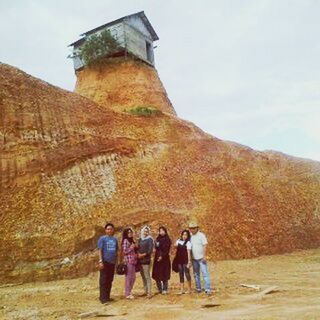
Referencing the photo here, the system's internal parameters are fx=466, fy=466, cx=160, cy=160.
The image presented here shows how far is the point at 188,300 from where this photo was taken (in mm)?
10242

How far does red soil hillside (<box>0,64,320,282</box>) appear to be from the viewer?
16.3m

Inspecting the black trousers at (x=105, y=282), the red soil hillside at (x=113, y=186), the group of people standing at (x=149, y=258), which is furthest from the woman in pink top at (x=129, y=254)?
the red soil hillside at (x=113, y=186)

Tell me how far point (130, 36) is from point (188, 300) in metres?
25.8

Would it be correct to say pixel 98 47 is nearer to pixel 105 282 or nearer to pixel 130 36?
pixel 130 36

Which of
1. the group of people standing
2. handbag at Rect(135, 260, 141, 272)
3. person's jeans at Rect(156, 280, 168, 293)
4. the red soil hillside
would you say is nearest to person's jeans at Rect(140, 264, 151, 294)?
the group of people standing

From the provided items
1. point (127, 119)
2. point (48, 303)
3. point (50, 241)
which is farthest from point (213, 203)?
point (48, 303)

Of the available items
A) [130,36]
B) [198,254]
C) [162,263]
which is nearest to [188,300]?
[198,254]

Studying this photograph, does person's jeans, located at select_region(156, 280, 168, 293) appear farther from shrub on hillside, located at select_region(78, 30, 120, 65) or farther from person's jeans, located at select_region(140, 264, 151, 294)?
shrub on hillside, located at select_region(78, 30, 120, 65)

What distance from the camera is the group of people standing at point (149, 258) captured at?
1098 centimetres

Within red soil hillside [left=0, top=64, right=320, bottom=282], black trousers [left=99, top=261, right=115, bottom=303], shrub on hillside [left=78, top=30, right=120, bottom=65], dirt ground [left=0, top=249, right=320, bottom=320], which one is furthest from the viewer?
shrub on hillside [left=78, top=30, right=120, bottom=65]

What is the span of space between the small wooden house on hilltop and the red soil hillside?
9656mm

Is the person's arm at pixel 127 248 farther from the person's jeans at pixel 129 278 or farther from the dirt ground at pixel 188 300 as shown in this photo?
the dirt ground at pixel 188 300

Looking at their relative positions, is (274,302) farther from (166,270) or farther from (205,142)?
(205,142)

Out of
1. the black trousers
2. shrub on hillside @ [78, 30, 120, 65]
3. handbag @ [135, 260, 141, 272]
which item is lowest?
the black trousers
